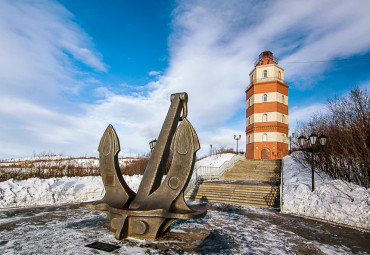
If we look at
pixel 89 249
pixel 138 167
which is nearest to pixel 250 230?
pixel 89 249

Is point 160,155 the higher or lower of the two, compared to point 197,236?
higher

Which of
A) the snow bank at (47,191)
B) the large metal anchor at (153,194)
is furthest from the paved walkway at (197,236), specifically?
the snow bank at (47,191)

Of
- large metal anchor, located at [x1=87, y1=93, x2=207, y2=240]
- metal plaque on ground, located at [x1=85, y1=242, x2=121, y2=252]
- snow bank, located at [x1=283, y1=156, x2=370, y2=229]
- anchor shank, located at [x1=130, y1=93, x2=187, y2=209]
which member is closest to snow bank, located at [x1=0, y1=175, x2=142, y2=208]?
large metal anchor, located at [x1=87, y1=93, x2=207, y2=240]

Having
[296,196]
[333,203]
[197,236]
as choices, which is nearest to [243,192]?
[296,196]

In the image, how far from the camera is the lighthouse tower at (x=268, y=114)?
24.8 meters

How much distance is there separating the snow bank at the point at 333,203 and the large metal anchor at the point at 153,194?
532 centimetres

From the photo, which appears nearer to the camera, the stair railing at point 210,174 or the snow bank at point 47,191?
the snow bank at point 47,191

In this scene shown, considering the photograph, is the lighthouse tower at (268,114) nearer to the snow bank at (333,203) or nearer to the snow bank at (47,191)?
the snow bank at (333,203)

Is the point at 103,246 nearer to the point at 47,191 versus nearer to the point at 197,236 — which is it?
the point at 197,236

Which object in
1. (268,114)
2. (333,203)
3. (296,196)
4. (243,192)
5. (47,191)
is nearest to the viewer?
(333,203)

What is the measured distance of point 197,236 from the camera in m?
5.36

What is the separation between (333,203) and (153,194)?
21.9ft

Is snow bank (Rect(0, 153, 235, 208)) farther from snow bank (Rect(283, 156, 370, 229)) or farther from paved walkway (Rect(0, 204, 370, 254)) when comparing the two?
snow bank (Rect(283, 156, 370, 229))

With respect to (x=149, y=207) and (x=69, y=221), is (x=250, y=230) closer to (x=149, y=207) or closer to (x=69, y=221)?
(x=149, y=207)
